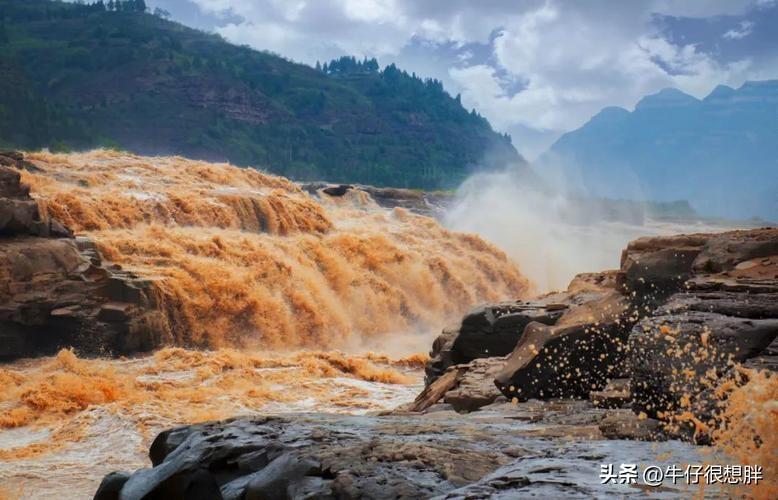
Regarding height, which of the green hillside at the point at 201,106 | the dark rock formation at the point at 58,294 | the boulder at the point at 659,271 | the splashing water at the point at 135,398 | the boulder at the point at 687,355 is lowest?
the splashing water at the point at 135,398

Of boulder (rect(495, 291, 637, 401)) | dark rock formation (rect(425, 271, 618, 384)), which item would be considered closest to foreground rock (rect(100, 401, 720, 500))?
boulder (rect(495, 291, 637, 401))

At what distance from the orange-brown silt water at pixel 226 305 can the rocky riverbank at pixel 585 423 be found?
4.07 meters

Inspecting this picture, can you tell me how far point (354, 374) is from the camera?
1513 centimetres

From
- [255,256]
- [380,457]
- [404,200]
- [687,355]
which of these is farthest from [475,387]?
[404,200]

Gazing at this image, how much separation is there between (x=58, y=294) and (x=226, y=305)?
12.6 feet

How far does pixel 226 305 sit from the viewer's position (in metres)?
17.9

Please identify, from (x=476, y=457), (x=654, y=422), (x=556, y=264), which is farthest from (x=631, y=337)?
(x=556, y=264)

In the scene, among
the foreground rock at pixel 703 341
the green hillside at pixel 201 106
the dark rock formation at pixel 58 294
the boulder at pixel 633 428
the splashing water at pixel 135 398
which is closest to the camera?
the foreground rock at pixel 703 341

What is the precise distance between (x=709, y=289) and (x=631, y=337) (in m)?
0.77

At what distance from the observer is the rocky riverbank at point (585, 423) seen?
12.2 ft

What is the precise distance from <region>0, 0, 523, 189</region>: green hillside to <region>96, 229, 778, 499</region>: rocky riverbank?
6143cm

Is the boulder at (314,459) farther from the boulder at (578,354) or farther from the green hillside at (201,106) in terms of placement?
the green hillside at (201,106)

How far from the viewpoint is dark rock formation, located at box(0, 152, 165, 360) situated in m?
14.8

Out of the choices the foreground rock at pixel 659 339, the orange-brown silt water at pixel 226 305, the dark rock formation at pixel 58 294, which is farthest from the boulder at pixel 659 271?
the dark rock formation at pixel 58 294
